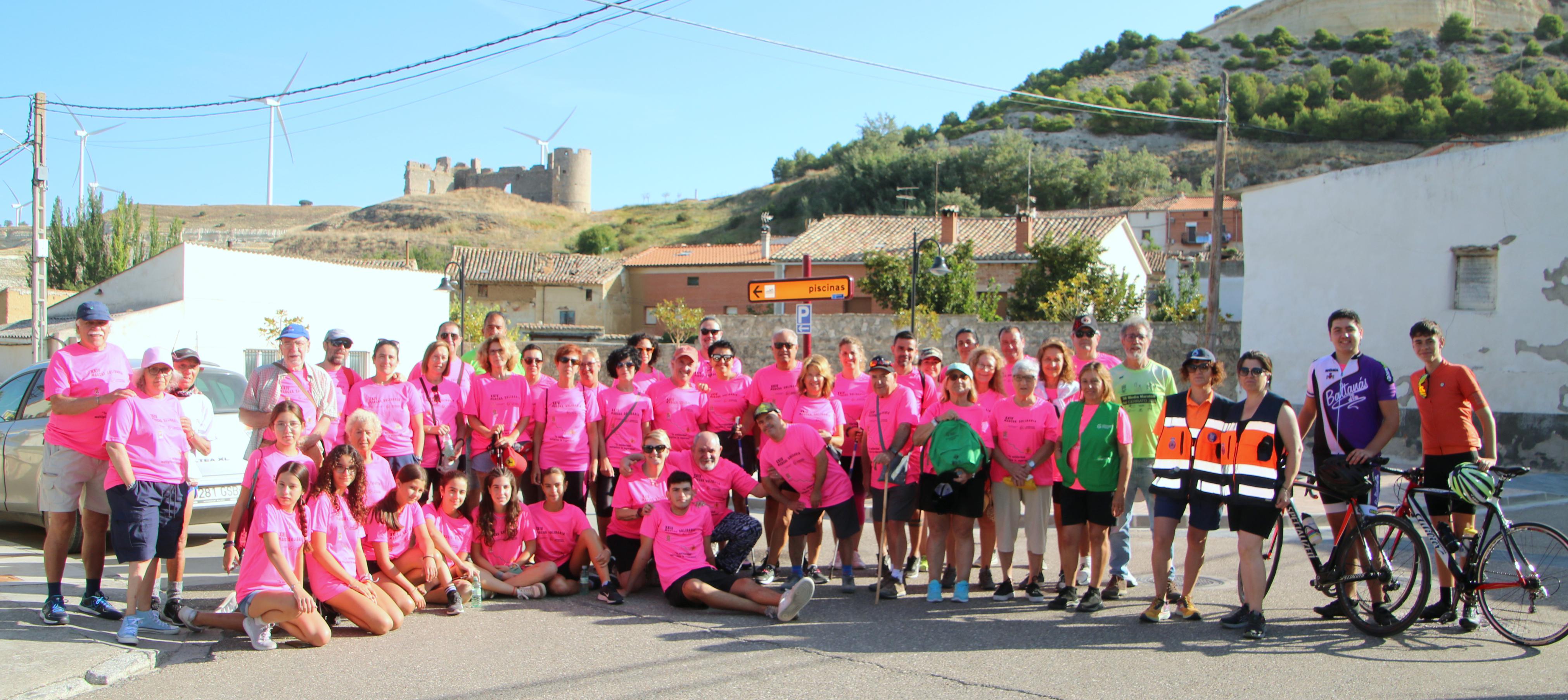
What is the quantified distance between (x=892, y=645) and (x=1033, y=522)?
170 cm

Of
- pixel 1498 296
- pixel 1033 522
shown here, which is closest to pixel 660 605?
pixel 1033 522

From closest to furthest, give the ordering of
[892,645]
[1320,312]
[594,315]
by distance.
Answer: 1. [892,645]
2. [1320,312]
3. [594,315]

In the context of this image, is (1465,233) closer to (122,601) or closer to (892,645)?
(892,645)

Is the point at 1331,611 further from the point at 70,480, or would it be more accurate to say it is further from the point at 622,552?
the point at 70,480

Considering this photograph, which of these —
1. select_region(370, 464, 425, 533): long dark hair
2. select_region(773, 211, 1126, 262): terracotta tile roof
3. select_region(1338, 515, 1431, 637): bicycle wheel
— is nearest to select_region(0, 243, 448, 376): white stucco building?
select_region(773, 211, 1126, 262): terracotta tile roof

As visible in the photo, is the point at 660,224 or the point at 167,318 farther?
the point at 660,224

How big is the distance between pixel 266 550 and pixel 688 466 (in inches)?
109

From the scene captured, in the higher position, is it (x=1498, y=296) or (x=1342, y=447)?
(x=1498, y=296)

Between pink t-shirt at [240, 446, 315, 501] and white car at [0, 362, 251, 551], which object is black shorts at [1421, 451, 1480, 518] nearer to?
pink t-shirt at [240, 446, 315, 501]

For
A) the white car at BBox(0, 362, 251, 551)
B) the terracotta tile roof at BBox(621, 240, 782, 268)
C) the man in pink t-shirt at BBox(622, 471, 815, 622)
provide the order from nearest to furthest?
the man in pink t-shirt at BBox(622, 471, 815, 622)
the white car at BBox(0, 362, 251, 551)
the terracotta tile roof at BBox(621, 240, 782, 268)

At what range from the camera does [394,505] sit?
20.6ft

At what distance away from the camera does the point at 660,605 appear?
657 cm

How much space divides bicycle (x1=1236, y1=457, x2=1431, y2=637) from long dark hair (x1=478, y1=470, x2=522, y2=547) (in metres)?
4.58

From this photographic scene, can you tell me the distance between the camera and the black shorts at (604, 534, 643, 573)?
7.02 metres
